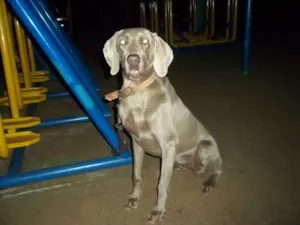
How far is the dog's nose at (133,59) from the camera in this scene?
6.39ft

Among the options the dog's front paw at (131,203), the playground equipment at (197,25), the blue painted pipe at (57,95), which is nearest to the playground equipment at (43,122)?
the dog's front paw at (131,203)

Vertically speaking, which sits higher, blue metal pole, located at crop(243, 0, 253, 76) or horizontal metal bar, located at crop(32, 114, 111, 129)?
blue metal pole, located at crop(243, 0, 253, 76)

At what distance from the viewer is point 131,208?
7.40 feet

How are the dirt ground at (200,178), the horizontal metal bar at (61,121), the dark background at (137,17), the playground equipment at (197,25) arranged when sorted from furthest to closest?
the dark background at (137,17)
the playground equipment at (197,25)
the horizontal metal bar at (61,121)
the dirt ground at (200,178)

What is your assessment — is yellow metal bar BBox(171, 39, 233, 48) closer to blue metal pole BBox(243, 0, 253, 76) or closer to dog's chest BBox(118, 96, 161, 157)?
blue metal pole BBox(243, 0, 253, 76)

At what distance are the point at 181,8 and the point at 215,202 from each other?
9.47m

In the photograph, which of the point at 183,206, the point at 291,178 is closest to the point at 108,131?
the point at 183,206

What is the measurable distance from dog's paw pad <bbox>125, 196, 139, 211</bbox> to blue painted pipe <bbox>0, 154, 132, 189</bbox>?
469 mm

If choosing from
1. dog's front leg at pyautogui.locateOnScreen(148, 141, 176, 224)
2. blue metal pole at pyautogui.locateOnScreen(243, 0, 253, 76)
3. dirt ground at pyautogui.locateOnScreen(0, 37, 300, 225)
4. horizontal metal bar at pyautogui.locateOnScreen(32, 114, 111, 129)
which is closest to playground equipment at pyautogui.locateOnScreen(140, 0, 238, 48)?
blue metal pole at pyautogui.locateOnScreen(243, 0, 253, 76)

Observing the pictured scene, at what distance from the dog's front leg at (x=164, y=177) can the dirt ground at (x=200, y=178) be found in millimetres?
80

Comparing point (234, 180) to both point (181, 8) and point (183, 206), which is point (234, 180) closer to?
point (183, 206)

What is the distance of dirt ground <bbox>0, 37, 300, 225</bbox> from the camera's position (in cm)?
218

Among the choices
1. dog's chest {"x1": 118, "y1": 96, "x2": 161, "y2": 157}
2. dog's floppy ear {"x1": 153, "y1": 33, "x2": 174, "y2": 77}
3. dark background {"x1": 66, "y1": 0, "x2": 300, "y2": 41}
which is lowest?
dark background {"x1": 66, "y1": 0, "x2": 300, "y2": 41}

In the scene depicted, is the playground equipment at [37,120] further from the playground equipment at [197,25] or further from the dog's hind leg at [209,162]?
the playground equipment at [197,25]
